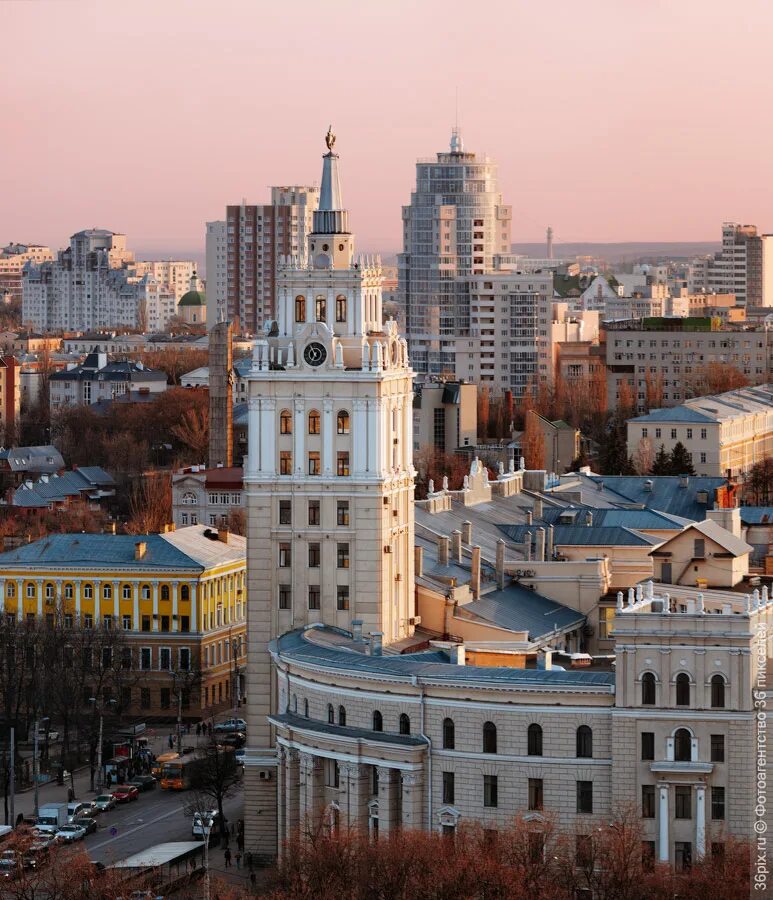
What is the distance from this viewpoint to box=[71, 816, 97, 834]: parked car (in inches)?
3938

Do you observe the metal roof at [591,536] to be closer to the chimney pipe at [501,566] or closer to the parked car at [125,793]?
the chimney pipe at [501,566]

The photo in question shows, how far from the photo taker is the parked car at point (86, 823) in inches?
3938

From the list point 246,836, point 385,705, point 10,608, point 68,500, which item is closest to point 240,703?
point 10,608

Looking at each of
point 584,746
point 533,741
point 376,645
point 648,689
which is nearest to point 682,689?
point 648,689

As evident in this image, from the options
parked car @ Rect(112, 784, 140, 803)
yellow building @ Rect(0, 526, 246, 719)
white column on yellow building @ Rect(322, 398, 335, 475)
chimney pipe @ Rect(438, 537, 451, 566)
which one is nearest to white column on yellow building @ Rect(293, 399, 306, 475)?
white column on yellow building @ Rect(322, 398, 335, 475)

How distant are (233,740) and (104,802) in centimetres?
902

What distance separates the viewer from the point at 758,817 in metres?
82.6

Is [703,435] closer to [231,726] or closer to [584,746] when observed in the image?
[231,726]

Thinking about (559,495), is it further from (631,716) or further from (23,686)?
(631,716)

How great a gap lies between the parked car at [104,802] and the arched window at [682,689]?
2735 cm

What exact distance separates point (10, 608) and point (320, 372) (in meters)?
36.8

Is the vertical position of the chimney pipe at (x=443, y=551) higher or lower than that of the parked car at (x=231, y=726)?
higher

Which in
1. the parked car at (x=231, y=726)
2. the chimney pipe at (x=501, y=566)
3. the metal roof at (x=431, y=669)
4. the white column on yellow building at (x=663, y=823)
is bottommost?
the parked car at (x=231, y=726)

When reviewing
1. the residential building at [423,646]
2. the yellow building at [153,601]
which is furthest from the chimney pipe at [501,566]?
the yellow building at [153,601]
